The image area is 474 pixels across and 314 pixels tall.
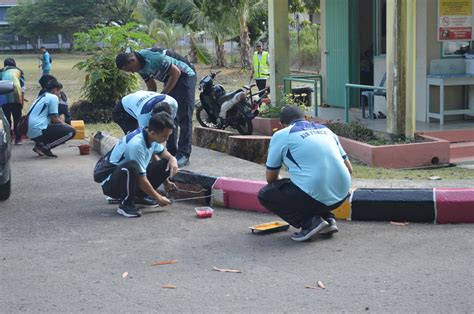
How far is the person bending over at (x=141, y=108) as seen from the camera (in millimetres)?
8414

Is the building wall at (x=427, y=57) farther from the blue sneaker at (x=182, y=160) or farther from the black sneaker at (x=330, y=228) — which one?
the black sneaker at (x=330, y=228)

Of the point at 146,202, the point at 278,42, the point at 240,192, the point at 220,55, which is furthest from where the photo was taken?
the point at 220,55

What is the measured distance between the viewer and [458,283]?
5348 millimetres

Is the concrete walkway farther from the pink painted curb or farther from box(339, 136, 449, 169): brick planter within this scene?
box(339, 136, 449, 169): brick planter

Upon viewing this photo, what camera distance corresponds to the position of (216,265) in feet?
19.7

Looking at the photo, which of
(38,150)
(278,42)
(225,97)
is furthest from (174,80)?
(278,42)

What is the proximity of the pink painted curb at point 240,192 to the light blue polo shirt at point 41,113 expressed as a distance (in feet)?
15.2

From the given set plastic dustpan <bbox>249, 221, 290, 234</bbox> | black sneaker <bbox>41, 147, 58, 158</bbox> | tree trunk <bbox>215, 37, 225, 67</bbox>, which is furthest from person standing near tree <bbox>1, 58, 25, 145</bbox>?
tree trunk <bbox>215, 37, 225, 67</bbox>

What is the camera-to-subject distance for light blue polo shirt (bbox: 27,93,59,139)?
11.9 meters

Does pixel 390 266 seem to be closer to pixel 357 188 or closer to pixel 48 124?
pixel 357 188

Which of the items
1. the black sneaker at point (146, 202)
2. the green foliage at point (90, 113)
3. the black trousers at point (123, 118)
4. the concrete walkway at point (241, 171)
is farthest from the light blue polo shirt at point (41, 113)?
the green foliage at point (90, 113)

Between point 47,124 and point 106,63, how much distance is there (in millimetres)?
5400

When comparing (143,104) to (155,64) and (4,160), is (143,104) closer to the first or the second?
(155,64)

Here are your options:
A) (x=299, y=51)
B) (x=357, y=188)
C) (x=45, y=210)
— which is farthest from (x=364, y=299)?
(x=299, y=51)
